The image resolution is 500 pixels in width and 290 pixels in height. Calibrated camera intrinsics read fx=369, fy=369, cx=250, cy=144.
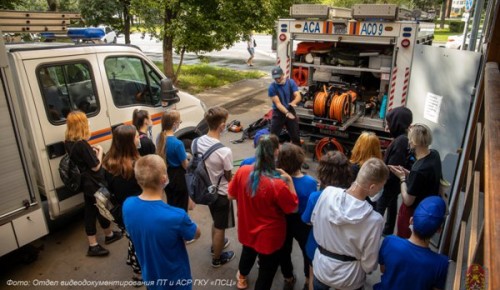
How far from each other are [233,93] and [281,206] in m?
10.0

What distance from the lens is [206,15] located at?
10523 mm

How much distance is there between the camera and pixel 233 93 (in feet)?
41.9

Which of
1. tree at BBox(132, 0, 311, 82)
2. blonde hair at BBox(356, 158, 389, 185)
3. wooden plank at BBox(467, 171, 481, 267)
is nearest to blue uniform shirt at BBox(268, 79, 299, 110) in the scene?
blonde hair at BBox(356, 158, 389, 185)

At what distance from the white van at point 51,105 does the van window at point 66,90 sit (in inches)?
0.4

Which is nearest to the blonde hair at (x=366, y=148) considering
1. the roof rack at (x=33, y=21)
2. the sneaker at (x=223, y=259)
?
the sneaker at (x=223, y=259)

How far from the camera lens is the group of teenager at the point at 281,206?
2.50m

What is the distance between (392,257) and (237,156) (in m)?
5.19

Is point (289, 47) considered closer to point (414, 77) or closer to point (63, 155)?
point (414, 77)

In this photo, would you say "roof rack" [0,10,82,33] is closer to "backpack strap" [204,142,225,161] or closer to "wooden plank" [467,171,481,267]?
"backpack strap" [204,142,225,161]

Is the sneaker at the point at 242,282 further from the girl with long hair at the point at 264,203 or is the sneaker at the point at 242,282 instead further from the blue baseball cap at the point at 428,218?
the blue baseball cap at the point at 428,218

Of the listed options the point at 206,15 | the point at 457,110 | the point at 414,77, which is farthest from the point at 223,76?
the point at 457,110

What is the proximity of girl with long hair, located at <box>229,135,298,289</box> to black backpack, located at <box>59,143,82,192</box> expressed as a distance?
2.01 meters

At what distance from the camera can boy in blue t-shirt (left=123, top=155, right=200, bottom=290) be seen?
263cm

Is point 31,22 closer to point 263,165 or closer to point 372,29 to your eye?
point 263,165
